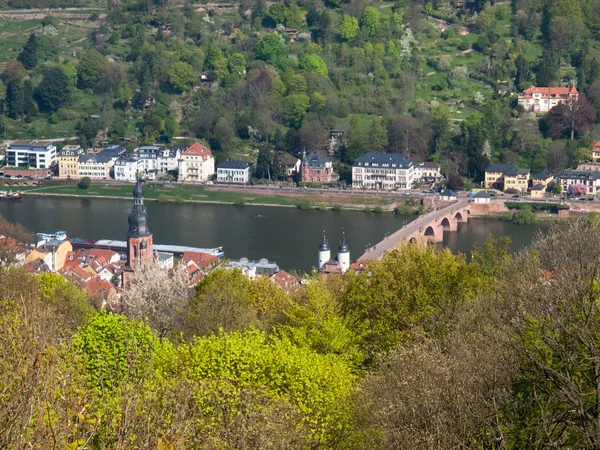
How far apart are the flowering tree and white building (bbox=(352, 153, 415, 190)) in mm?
6108

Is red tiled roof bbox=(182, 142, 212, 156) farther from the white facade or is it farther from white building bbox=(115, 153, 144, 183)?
the white facade

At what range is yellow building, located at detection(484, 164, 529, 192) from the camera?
41875mm

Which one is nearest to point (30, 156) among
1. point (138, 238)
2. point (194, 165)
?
point (194, 165)

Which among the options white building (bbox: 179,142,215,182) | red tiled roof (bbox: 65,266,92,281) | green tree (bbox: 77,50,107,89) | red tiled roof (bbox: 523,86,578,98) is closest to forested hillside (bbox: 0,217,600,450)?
red tiled roof (bbox: 65,266,92,281)

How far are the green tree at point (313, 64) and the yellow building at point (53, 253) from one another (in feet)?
76.3

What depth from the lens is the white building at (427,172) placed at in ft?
144

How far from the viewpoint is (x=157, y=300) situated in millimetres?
19172

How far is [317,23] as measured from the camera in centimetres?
5544

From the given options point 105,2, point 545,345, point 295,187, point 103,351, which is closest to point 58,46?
point 105,2

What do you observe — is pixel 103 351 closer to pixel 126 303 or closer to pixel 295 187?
pixel 126 303

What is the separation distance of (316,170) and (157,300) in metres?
25.4

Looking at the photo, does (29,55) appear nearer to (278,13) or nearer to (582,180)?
(278,13)

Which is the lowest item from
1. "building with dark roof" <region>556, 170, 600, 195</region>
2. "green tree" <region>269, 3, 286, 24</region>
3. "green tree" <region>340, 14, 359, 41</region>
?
"building with dark roof" <region>556, 170, 600, 195</region>

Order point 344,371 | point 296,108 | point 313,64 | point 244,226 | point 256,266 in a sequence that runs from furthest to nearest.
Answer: point 313,64, point 296,108, point 244,226, point 256,266, point 344,371
